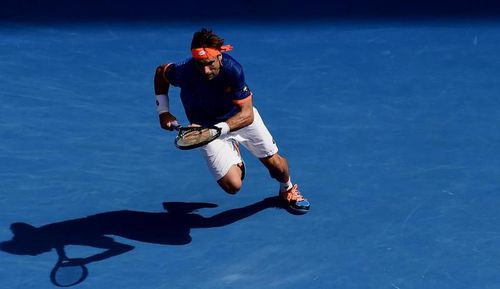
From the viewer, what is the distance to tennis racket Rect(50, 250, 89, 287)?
856 cm

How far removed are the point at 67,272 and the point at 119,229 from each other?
722 mm

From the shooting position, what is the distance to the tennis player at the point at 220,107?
8.66 meters

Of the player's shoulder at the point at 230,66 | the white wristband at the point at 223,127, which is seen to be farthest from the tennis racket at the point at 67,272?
the player's shoulder at the point at 230,66

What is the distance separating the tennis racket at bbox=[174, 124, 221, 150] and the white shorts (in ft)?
1.57

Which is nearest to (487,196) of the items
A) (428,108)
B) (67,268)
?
(428,108)

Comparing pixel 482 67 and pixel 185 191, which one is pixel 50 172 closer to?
pixel 185 191

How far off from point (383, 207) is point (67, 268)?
2.64m

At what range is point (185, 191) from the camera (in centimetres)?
981

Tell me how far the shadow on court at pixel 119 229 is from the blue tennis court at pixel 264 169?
0.7 inches

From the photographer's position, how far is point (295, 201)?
31.1 ft

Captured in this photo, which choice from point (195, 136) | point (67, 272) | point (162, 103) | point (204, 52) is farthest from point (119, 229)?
point (204, 52)

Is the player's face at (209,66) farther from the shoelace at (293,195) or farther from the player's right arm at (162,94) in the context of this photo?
the shoelace at (293,195)

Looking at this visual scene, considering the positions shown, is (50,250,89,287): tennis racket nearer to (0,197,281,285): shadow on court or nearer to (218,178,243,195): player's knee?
(0,197,281,285): shadow on court

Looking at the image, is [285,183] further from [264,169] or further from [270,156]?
[264,169]
